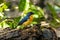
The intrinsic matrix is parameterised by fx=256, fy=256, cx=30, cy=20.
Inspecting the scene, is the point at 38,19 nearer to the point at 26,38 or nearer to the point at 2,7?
the point at 2,7

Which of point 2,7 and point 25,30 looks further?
point 2,7

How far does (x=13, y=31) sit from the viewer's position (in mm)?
4977

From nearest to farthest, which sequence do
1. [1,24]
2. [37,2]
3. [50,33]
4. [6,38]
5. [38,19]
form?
[6,38], [50,33], [1,24], [38,19], [37,2]

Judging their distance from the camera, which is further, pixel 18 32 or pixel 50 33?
pixel 50 33

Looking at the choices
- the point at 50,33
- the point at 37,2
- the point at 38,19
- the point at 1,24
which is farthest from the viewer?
the point at 37,2

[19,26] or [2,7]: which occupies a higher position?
[2,7]

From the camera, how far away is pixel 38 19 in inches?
283

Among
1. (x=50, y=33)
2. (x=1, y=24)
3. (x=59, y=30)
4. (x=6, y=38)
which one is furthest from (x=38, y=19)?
(x=6, y=38)

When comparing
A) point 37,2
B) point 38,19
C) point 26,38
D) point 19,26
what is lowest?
point 26,38

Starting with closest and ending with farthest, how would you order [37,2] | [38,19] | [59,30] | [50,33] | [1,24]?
1. [50,33]
2. [1,24]
3. [59,30]
4. [38,19]
5. [37,2]

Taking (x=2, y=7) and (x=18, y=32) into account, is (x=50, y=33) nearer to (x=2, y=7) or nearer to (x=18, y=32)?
(x=18, y=32)

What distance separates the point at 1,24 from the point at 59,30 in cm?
158

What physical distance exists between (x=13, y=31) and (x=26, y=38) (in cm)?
29

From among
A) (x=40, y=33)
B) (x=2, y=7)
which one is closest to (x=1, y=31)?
(x=40, y=33)
